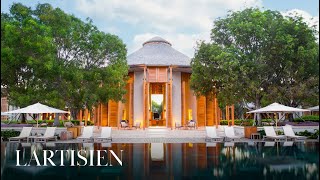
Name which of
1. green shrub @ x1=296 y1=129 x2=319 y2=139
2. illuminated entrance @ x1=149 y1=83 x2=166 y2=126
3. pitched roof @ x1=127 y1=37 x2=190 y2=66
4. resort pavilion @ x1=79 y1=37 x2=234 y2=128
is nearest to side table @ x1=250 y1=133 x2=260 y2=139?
green shrub @ x1=296 y1=129 x2=319 y2=139

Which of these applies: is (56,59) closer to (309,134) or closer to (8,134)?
(8,134)

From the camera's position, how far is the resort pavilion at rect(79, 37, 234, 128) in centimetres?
2744

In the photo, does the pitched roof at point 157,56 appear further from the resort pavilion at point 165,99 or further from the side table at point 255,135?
the side table at point 255,135

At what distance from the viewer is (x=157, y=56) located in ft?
97.8

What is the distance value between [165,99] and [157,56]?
14.1 feet

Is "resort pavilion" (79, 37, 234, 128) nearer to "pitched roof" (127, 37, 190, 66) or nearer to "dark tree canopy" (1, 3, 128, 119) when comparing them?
"pitched roof" (127, 37, 190, 66)

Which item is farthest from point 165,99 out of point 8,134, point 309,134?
point 8,134

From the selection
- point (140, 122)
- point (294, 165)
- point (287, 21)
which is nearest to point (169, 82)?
point (140, 122)

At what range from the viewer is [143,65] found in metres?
27.2

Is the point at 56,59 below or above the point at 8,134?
above

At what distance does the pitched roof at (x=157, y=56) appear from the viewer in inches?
1111

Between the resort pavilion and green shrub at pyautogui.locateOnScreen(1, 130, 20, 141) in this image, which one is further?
the resort pavilion

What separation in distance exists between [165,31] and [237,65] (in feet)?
65.3

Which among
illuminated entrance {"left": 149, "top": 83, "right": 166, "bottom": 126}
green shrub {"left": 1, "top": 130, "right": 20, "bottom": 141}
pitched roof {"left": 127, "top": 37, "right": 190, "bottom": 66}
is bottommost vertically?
green shrub {"left": 1, "top": 130, "right": 20, "bottom": 141}
